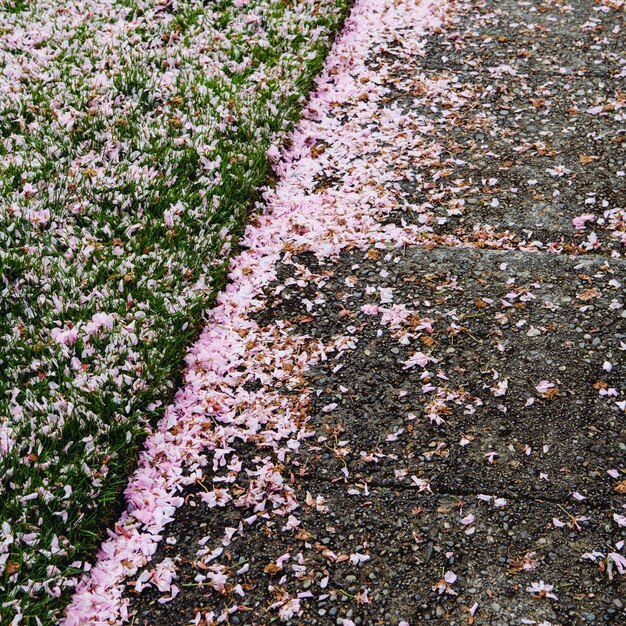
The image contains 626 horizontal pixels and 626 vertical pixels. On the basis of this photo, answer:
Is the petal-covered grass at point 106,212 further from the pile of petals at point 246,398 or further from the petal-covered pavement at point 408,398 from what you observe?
the petal-covered pavement at point 408,398

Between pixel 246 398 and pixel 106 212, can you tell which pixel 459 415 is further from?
pixel 106 212

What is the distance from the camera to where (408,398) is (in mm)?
4258

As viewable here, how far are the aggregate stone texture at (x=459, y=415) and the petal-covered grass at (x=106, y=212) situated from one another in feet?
1.73

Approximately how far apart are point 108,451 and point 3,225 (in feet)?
7.01

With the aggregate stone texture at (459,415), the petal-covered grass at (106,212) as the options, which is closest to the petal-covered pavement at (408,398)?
the aggregate stone texture at (459,415)

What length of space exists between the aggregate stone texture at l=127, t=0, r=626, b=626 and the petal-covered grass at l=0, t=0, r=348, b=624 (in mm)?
526

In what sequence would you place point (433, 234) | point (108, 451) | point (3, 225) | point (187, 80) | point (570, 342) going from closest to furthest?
point (108, 451)
point (570, 342)
point (3, 225)
point (433, 234)
point (187, 80)

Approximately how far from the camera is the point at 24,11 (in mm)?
7789

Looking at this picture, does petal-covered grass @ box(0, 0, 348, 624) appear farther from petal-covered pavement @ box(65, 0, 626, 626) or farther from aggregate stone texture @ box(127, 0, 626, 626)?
aggregate stone texture @ box(127, 0, 626, 626)

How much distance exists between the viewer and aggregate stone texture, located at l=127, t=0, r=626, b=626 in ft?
11.0

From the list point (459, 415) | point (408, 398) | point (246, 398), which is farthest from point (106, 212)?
point (459, 415)

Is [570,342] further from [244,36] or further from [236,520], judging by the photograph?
[244,36]

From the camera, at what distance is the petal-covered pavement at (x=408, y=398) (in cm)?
339

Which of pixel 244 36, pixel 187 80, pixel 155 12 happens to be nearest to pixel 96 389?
pixel 187 80
